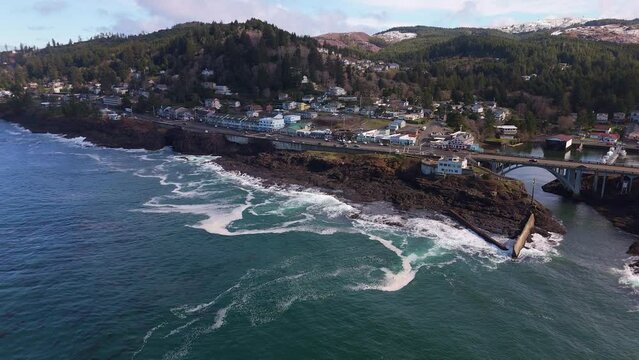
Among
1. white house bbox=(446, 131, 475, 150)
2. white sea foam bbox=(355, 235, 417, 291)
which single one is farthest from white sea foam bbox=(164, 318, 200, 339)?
white house bbox=(446, 131, 475, 150)

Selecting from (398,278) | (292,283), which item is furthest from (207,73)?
(398,278)

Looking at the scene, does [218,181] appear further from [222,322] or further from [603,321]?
[603,321]

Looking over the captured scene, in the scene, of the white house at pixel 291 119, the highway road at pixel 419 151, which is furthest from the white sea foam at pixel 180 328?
the white house at pixel 291 119

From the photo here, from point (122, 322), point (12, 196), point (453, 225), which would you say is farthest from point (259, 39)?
point (122, 322)

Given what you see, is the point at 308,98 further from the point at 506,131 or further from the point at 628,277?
the point at 628,277

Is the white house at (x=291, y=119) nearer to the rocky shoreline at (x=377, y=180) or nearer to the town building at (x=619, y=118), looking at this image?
the rocky shoreline at (x=377, y=180)
